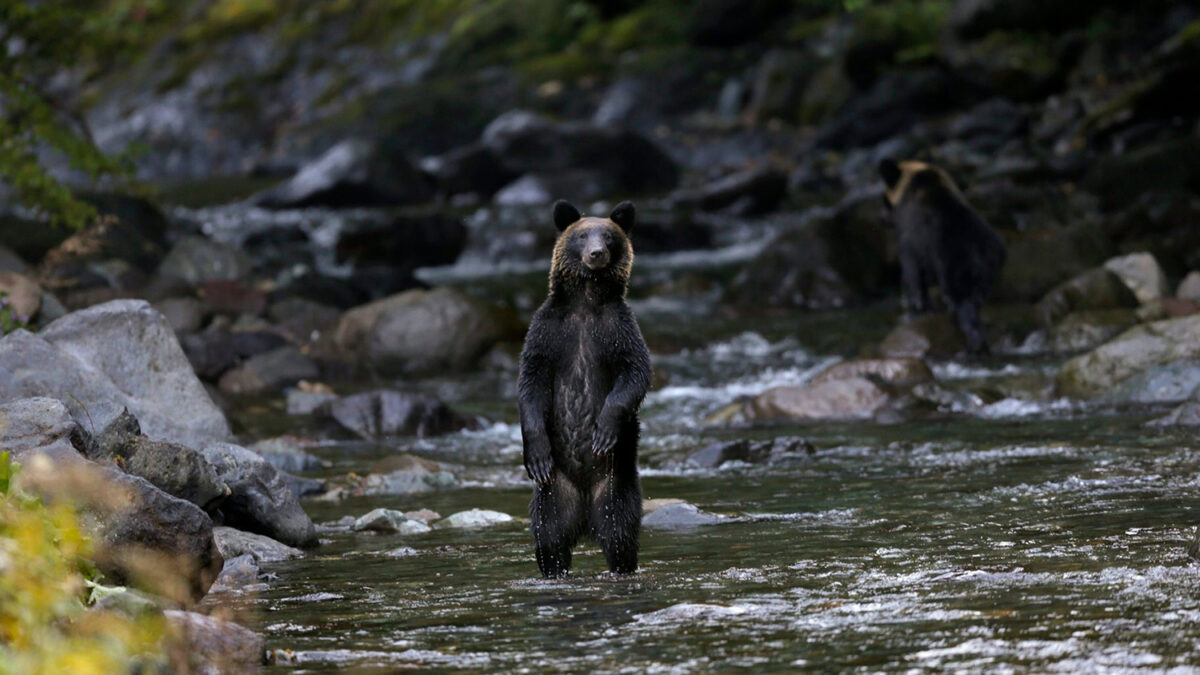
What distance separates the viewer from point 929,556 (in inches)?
289

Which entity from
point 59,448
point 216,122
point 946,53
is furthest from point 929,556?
point 216,122

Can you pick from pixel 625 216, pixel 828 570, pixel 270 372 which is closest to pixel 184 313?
pixel 270 372

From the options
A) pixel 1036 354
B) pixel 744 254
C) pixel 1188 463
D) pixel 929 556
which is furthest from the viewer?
pixel 744 254

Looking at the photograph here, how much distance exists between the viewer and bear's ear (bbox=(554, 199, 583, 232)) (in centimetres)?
769

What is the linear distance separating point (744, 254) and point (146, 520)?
19662 millimetres

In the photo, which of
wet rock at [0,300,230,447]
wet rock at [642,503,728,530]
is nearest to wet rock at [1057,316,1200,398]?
wet rock at [642,503,728,530]

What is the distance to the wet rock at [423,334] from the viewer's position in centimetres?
1989

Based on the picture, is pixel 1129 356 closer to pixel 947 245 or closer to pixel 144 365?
pixel 947 245

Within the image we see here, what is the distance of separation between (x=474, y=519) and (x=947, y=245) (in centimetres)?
1007

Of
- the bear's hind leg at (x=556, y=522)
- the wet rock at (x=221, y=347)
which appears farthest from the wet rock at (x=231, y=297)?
the bear's hind leg at (x=556, y=522)

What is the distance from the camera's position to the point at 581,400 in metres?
7.52

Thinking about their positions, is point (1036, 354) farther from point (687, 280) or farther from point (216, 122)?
point (216, 122)

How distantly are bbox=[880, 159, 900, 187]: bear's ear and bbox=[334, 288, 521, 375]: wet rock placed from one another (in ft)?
17.2

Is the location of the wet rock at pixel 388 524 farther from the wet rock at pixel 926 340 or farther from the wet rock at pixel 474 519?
the wet rock at pixel 926 340
